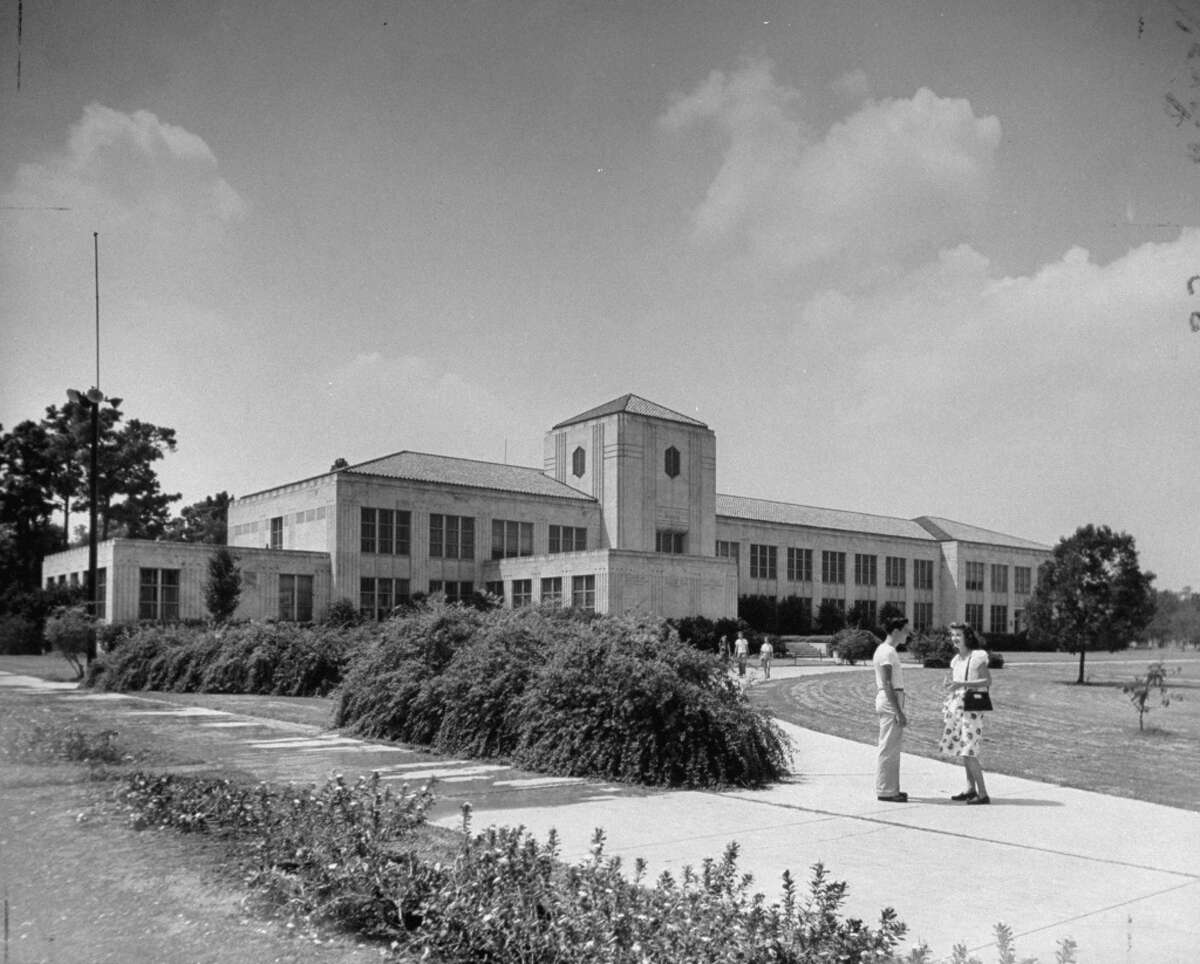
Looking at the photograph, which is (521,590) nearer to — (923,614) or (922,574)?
(923,614)

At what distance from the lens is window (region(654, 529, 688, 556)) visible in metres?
64.2

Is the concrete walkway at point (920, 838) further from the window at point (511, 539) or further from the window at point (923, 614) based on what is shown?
the window at point (923, 614)

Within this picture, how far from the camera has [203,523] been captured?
83875 mm

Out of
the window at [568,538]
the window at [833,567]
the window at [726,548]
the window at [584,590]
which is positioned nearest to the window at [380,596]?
the window at [584,590]

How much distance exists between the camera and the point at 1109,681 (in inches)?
1512

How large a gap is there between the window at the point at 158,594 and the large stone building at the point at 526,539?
45mm

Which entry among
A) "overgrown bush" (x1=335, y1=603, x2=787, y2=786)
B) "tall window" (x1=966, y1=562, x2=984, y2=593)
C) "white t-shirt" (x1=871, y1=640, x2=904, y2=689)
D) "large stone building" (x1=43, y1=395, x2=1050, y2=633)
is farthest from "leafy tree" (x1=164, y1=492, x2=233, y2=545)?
"white t-shirt" (x1=871, y1=640, x2=904, y2=689)

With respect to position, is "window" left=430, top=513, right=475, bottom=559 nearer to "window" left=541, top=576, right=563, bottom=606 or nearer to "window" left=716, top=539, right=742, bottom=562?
"window" left=541, top=576, right=563, bottom=606

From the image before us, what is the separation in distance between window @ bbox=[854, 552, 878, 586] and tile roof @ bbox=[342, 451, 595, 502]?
86.2 ft

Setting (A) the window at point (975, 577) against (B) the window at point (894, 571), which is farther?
(A) the window at point (975, 577)

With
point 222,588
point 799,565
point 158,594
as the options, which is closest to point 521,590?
point 222,588

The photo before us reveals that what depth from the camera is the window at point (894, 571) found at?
81.9 metres

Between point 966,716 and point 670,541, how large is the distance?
2165 inches

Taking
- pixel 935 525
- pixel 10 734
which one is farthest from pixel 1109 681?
pixel 935 525
